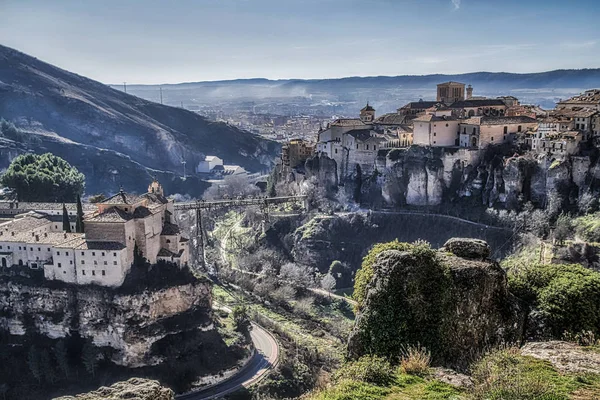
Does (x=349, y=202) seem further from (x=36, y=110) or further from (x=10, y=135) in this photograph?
(x=36, y=110)

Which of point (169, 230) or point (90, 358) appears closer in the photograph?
point (90, 358)

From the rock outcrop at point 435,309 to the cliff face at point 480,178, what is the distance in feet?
113

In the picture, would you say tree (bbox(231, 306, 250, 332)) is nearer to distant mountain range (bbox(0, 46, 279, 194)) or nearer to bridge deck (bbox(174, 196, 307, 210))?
bridge deck (bbox(174, 196, 307, 210))

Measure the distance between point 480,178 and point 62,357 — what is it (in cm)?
3968

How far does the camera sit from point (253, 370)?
117 feet

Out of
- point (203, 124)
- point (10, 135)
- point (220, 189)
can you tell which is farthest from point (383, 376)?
point (203, 124)

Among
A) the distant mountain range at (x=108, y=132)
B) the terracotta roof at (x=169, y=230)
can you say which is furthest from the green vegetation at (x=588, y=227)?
the distant mountain range at (x=108, y=132)

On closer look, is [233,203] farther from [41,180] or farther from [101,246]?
[101,246]

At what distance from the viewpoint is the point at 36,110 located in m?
116

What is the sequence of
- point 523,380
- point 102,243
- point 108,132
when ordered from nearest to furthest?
point 523,380, point 102,243, point 108,132

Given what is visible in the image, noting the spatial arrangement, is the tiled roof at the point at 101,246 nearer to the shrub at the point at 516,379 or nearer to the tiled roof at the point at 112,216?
the tiled roof at the point at 112,216

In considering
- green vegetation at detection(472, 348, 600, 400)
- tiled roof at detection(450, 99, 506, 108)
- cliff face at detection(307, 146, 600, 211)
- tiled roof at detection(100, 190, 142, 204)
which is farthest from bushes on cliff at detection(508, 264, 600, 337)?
tiled roof at detection(450, 99, 506, 108)

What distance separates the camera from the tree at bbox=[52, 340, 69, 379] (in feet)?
110

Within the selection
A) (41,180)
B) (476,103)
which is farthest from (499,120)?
(41,180)
